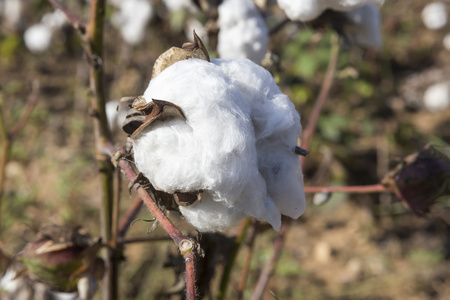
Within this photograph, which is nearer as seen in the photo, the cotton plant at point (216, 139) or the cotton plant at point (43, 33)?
the cotton plant at point (216, 139)

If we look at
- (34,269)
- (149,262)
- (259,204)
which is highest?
(259,204)

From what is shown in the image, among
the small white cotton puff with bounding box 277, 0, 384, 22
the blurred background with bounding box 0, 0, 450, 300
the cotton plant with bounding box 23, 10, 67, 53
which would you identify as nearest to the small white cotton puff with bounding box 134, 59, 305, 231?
the small white cotton puff with bounding box 277, 0, 384, 22

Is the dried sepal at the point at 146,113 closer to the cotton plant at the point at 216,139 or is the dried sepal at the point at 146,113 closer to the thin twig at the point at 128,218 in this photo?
the cotton plant at the point at 216,139

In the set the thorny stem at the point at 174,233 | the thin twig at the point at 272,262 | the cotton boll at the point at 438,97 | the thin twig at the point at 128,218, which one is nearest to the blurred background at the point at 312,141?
the cotton boll at the point at 438,97

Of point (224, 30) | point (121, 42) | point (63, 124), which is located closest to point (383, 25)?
point (121, 42)

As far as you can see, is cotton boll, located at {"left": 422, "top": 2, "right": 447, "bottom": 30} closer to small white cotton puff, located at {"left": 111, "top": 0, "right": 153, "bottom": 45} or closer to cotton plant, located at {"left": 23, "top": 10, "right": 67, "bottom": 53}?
small white cotton puff, located at {"left": 111, "top": 0, "right": 153, "bottom": 45}

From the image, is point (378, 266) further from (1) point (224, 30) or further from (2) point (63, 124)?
(2) point (63, 124)
